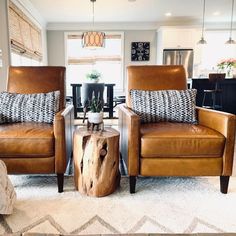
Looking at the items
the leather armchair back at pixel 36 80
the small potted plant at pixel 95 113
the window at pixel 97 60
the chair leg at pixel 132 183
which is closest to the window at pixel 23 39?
the window at pixel 97 60

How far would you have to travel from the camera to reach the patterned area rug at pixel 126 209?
1438mm

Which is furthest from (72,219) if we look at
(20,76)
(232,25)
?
(232,25)

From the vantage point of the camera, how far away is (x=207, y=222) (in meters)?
1.50

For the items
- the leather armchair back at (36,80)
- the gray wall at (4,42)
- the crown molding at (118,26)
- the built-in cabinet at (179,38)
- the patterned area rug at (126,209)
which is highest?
the crown molding at (118,26)

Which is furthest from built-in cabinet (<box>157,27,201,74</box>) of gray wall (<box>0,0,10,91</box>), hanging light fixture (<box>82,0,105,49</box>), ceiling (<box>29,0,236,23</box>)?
gray wall (<box>0,0,10,91</box>)

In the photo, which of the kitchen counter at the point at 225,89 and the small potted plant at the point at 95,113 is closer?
the small potted plant at the point at 95,113

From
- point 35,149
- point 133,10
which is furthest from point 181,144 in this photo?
point 133,10

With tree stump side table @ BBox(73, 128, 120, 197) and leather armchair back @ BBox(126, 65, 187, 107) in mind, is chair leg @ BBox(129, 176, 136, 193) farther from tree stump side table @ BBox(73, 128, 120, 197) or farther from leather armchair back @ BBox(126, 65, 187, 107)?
leather armchair back @ BBox(126, 65, 187, 107)

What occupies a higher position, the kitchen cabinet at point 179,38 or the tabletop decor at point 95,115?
the kitchen cabinet at point 179,38

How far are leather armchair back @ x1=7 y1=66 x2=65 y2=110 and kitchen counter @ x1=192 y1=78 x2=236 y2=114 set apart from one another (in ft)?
10.6

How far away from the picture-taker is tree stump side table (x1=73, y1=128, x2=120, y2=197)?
1754 mm

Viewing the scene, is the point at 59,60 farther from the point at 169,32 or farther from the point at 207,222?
the point at 207,222

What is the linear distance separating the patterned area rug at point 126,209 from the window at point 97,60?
Answer: 5432mm

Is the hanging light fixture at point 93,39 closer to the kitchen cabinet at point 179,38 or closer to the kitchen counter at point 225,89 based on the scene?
the kitchen counter at point 225,89
